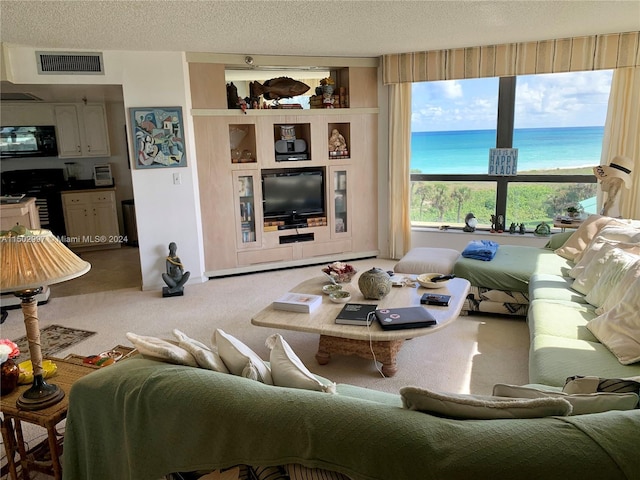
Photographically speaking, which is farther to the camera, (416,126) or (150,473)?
(416,126)

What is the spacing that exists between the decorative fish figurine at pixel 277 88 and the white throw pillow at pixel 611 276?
3549mm

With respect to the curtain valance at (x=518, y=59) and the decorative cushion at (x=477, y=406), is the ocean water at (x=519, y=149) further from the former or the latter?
the decorative cushion at (x=477, y=406)

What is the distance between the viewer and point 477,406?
131 cm

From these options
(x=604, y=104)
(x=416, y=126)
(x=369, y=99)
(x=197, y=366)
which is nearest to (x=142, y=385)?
(x=197, y=366)

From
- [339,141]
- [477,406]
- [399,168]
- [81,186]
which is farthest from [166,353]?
[81,186]

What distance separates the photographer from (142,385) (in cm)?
155

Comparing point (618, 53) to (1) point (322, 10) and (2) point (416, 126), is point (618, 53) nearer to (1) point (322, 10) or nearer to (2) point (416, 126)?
(2) point (416, 126)

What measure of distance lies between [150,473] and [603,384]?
1.51 m

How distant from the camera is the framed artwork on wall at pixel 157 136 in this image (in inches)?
183

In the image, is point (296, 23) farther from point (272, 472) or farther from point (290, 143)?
point (272, 472)

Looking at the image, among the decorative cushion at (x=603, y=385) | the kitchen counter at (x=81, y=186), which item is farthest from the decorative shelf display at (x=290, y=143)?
the decorative cushion at (x=603, y=385)

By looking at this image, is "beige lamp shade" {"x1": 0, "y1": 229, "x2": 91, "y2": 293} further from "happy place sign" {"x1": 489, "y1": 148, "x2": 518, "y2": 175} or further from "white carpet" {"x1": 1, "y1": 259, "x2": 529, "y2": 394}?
"happy place sign" {"x1": 489, "y1": 148, "x2": 518, "y2": 175}

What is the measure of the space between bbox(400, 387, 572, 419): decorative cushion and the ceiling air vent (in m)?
4.40

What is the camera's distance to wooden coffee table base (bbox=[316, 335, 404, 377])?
2965 millimetres
